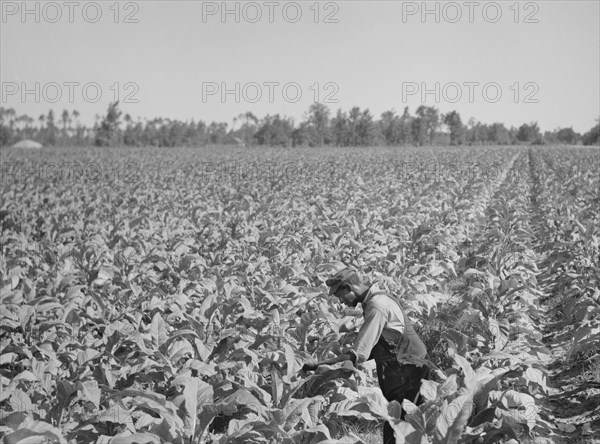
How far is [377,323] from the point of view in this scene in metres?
3.83

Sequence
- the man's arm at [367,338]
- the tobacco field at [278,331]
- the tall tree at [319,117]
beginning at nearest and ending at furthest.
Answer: the tobacco field at [278,331] < the man's arm at [367,338] < the tall tree at [319,117]

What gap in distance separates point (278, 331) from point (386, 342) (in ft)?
4.13

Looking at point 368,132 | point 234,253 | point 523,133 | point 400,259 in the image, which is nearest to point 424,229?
point 400,259

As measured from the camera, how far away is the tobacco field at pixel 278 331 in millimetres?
3150

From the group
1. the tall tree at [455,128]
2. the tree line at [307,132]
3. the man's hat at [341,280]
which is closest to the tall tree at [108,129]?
the tree line at [307,132]

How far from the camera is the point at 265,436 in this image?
3.30 m

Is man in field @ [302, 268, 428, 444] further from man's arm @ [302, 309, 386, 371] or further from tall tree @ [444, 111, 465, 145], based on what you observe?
tall tree @ [444, 111, 465, 145]

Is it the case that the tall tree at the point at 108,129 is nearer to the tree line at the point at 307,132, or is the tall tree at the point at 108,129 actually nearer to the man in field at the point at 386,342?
the tree line at the point at 307,132

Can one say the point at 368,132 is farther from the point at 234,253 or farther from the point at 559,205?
the point at 234,253

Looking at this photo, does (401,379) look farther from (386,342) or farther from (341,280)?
(341,280)

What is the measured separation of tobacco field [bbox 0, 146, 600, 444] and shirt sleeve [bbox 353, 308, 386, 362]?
0.13 metres

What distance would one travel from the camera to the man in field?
3822mm

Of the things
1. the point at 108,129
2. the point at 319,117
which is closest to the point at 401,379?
the point at 108,129

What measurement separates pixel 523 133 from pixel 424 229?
112 meters
